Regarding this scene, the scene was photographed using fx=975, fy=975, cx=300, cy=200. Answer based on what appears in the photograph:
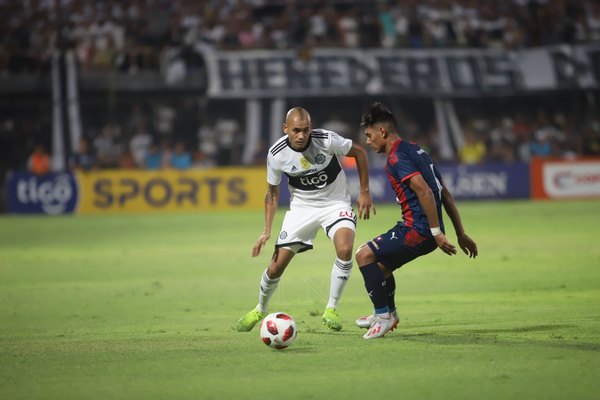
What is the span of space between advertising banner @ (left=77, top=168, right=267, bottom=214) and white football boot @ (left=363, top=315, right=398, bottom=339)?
2197 centimetres

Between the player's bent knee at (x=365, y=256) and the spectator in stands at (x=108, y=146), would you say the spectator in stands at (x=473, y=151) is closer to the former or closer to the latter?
the spectator in stands at (x=108, y=146)

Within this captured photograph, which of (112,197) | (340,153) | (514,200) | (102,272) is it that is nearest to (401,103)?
(514,200)

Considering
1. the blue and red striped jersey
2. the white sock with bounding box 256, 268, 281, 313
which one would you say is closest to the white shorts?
the white sock with bounding box 256, 268, 281, 313

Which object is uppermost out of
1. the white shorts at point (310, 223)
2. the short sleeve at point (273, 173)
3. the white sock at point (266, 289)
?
the short sleeve at point (273, 173)

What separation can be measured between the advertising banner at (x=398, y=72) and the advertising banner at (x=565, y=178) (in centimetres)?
339

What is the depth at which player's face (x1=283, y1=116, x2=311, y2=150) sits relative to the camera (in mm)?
9719

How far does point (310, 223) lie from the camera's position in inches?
398

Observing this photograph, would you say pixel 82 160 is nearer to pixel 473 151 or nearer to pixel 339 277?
pixel 473 151

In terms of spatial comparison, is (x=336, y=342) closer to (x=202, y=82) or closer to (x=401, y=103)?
(x=202, y=82)

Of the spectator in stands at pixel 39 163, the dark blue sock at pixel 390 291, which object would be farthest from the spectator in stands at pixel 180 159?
the dark blue sock at pixel 390 291

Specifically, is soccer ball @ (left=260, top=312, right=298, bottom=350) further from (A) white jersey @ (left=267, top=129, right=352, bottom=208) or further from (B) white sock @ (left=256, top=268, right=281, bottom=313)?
(A) white jersey @ (left=267, top=129, right=352, bottom=208)

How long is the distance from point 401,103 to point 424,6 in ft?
11.7

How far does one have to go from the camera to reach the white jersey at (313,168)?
1009cm

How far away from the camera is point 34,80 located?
107ft
